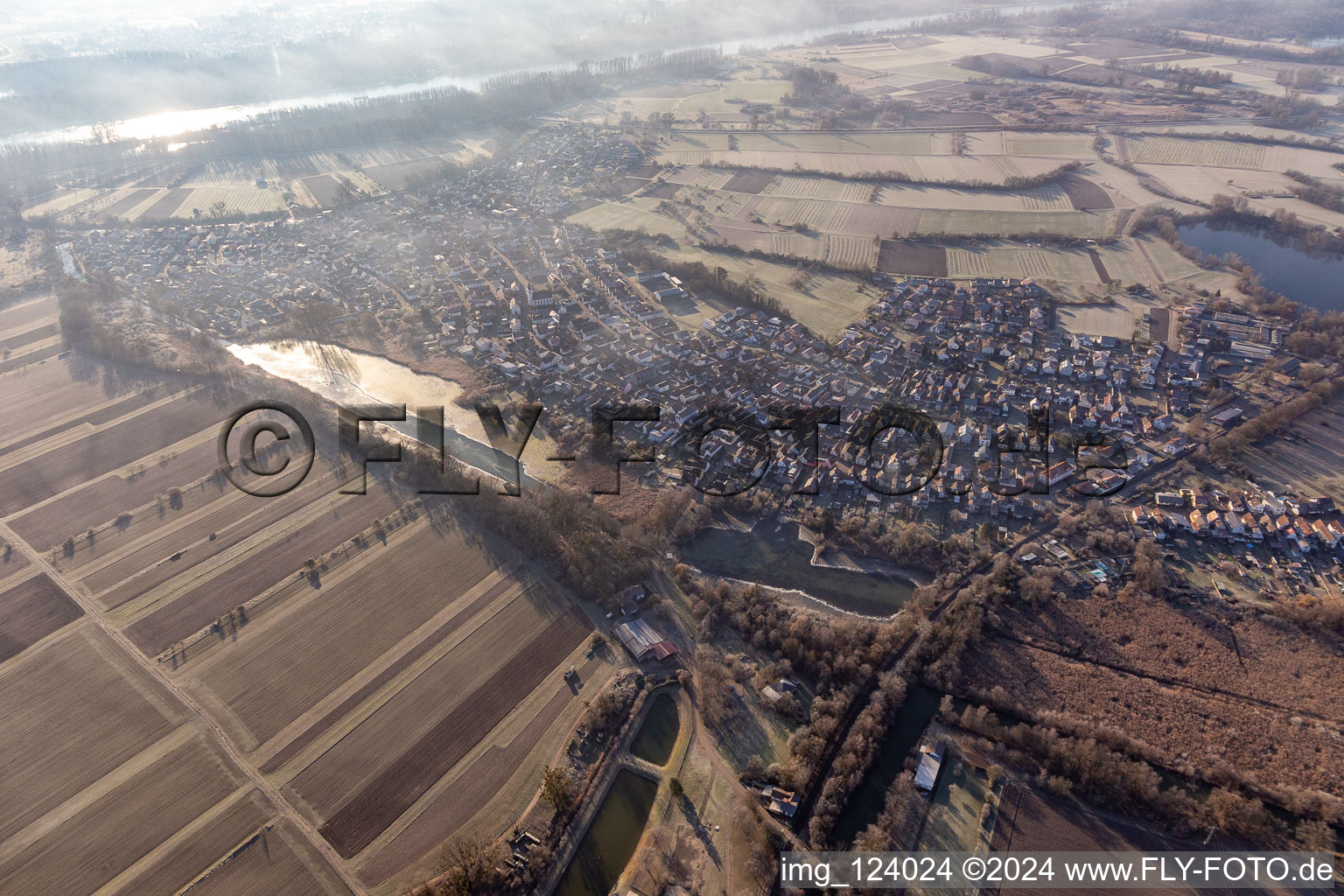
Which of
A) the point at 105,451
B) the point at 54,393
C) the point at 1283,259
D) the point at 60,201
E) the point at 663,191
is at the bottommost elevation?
the point at 105,451

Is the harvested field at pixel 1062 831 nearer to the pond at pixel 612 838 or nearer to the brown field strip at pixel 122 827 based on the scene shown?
the pond at pixel 612 838

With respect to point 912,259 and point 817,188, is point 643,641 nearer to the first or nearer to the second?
point 912,259

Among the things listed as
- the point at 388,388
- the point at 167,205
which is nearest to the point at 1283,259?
the point at 388,388

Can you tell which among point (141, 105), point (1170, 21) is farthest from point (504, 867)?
point (1170, 21)

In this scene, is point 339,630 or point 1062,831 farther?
point 339,630

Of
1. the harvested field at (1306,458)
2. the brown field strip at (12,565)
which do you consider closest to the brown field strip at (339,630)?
the brown field strip at (12,565)
